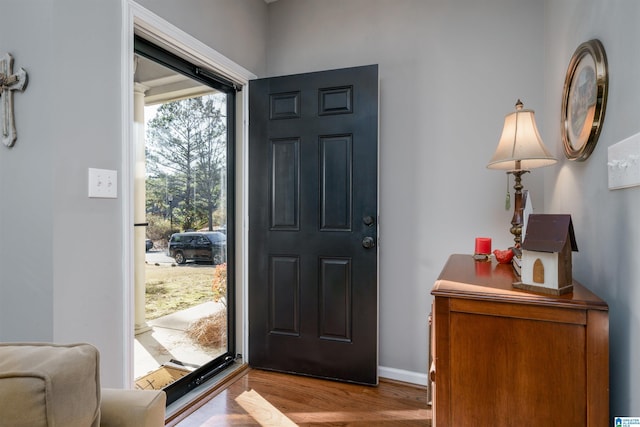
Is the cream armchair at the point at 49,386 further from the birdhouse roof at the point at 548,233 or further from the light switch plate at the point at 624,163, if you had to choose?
the light switch plate at the point at 624,163

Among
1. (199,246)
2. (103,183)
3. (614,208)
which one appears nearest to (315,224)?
(199,246)

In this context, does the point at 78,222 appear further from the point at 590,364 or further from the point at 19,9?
the point at 590,364

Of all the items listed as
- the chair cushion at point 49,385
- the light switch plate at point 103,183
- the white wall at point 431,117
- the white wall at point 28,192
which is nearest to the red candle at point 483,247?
the white wall at point 431,117

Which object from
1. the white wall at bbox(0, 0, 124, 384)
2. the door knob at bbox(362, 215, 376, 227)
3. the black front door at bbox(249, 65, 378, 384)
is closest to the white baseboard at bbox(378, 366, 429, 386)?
the black front door at bbox(249, 65, 378, 384)

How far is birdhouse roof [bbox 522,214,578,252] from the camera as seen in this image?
3.39 ft

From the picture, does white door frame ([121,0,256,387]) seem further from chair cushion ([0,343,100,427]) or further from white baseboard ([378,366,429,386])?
white baseboard ([378,366,429,386])

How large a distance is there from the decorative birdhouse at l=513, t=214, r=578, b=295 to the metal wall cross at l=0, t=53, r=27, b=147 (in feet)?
6.36

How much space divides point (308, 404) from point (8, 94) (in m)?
2.06

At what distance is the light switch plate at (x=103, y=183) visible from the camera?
57.2 inches

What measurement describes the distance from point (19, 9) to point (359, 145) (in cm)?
172

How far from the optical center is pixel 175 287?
83.0 inches

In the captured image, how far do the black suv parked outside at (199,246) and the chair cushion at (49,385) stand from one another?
139cm

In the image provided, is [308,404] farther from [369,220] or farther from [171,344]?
[369,220]

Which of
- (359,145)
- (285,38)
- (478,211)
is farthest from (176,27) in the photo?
(478,211)
